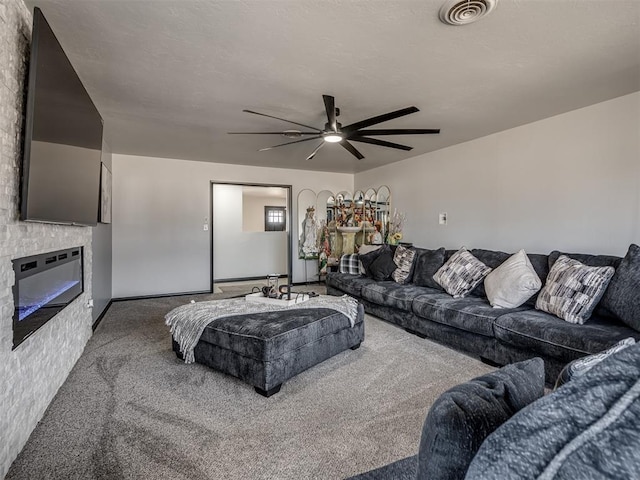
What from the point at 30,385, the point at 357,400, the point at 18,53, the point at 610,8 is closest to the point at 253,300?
the point at 357,400

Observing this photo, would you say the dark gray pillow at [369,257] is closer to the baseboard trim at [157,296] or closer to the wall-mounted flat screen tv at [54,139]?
the baseboard trim at [157,296]

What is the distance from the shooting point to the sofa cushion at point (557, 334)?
2309 millimetres

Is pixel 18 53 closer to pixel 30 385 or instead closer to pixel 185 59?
pixel 185 59

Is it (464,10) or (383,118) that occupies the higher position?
(464,10)

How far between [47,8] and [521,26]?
269 cm

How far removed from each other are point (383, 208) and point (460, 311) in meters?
3.30

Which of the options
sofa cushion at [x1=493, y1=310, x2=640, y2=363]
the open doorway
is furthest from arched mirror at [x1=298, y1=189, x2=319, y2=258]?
sofa cushion at [x1=493, y1=310, x2=640, y2=363]

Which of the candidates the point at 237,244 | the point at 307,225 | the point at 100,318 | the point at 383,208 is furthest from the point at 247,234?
the point at 100,318

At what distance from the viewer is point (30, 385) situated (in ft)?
6.28

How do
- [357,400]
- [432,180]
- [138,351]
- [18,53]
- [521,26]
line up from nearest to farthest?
[18,53] → [521,26] → [357,400] → [138,351] → [432,180]

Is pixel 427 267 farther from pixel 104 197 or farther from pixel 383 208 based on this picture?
pixel 104 197

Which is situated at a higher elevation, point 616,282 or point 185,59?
point 185,59

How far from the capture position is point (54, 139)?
195 centimetres

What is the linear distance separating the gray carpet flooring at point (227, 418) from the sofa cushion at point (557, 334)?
0.42m
